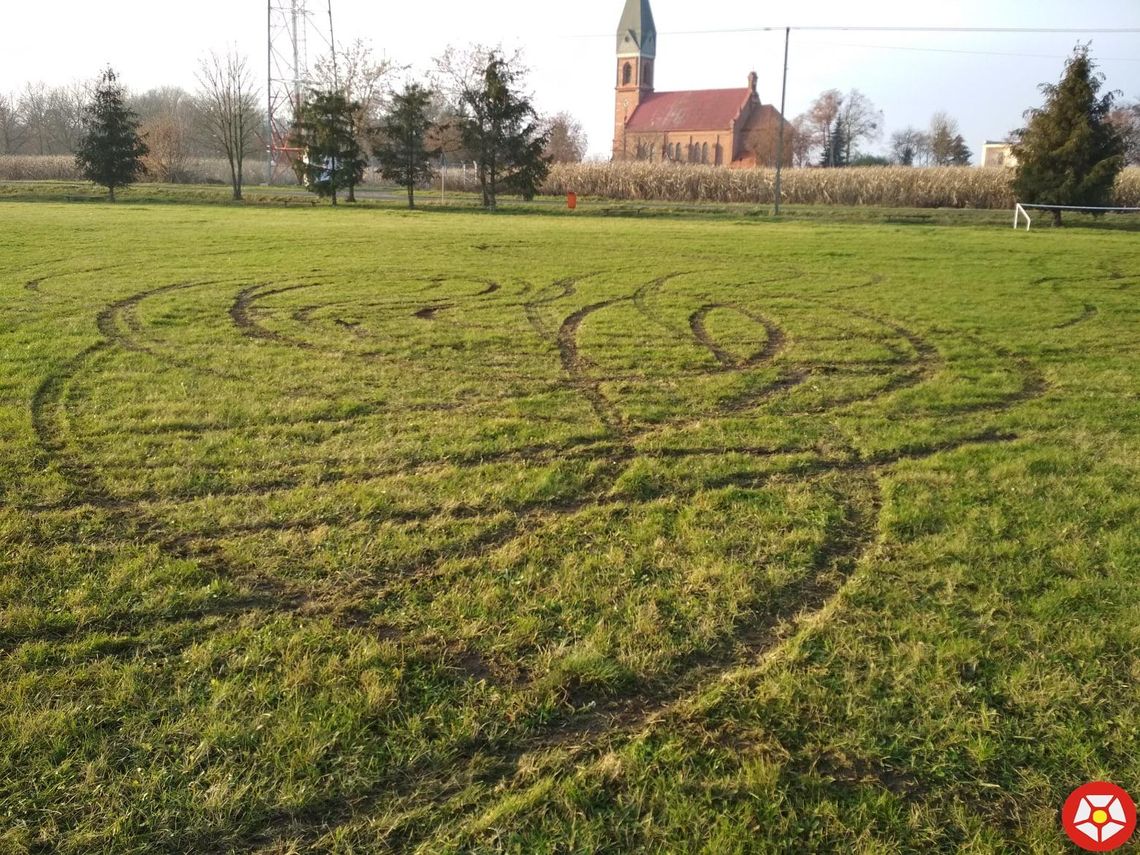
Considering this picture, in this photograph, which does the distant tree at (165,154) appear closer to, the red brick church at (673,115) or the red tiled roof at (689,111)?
the red brick church at (673,115)

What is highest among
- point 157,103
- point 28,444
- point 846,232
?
point 157,103

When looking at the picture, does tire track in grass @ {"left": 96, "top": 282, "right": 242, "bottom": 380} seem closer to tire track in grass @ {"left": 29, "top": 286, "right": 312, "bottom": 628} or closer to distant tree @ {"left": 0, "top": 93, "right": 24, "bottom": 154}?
Answer: tire track in grass @ {"left": 29, "top": 286, "right": 312, "bottom": 628}

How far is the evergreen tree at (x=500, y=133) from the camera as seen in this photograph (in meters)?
37.0

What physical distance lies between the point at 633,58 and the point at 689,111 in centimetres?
1414

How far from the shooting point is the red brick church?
9506 centimetres

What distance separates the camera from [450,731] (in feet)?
10.1

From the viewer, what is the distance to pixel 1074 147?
28578 mm

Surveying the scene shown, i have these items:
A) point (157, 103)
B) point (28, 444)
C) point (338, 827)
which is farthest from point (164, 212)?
point (157, 103)

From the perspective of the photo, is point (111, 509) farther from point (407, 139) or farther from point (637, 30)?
point (637, 30)

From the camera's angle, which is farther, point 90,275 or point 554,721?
point 90,275

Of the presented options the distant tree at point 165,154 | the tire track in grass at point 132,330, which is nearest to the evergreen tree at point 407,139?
the distant tree at point 165,154

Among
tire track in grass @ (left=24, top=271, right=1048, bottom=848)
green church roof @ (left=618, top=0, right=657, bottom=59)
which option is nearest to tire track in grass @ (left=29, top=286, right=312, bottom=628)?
tire track in grass @ (left=24, top=271, right=1048, bottom=848)

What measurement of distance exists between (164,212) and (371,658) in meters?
30.7

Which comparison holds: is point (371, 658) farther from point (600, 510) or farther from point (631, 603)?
point (600, 510)
